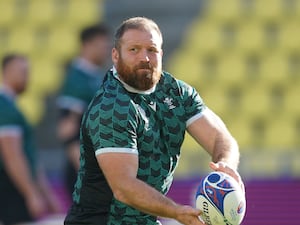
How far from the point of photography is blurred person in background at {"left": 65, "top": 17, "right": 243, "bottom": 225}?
463 centimetres

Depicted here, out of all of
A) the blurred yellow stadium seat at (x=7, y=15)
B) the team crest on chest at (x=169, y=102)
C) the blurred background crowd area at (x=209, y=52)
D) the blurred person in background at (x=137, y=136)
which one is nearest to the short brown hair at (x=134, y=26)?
the blurred person in background at (x=137, y=136)

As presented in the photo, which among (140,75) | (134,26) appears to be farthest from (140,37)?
(140,75)

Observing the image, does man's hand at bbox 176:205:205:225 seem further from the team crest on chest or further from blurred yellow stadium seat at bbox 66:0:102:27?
blurred yellow stadium seat at bbox 66:0:102:27

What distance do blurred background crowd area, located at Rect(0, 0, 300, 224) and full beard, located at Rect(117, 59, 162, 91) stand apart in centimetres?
709

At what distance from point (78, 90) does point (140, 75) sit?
4.18m

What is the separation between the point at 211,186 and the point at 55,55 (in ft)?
30.1

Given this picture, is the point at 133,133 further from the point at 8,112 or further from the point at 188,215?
the point at 8,112

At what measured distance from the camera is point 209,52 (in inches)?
517

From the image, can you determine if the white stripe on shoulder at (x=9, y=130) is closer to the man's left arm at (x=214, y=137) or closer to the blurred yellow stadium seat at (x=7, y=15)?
the man's left arm at (x=214, y=137)

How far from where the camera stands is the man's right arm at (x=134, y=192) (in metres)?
4.45

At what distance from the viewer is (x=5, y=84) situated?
8.68 meters

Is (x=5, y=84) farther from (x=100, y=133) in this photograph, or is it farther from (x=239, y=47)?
(x=239, y=47)

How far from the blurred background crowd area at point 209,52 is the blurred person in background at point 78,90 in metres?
2.91

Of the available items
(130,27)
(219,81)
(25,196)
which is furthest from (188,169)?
(130,27)
